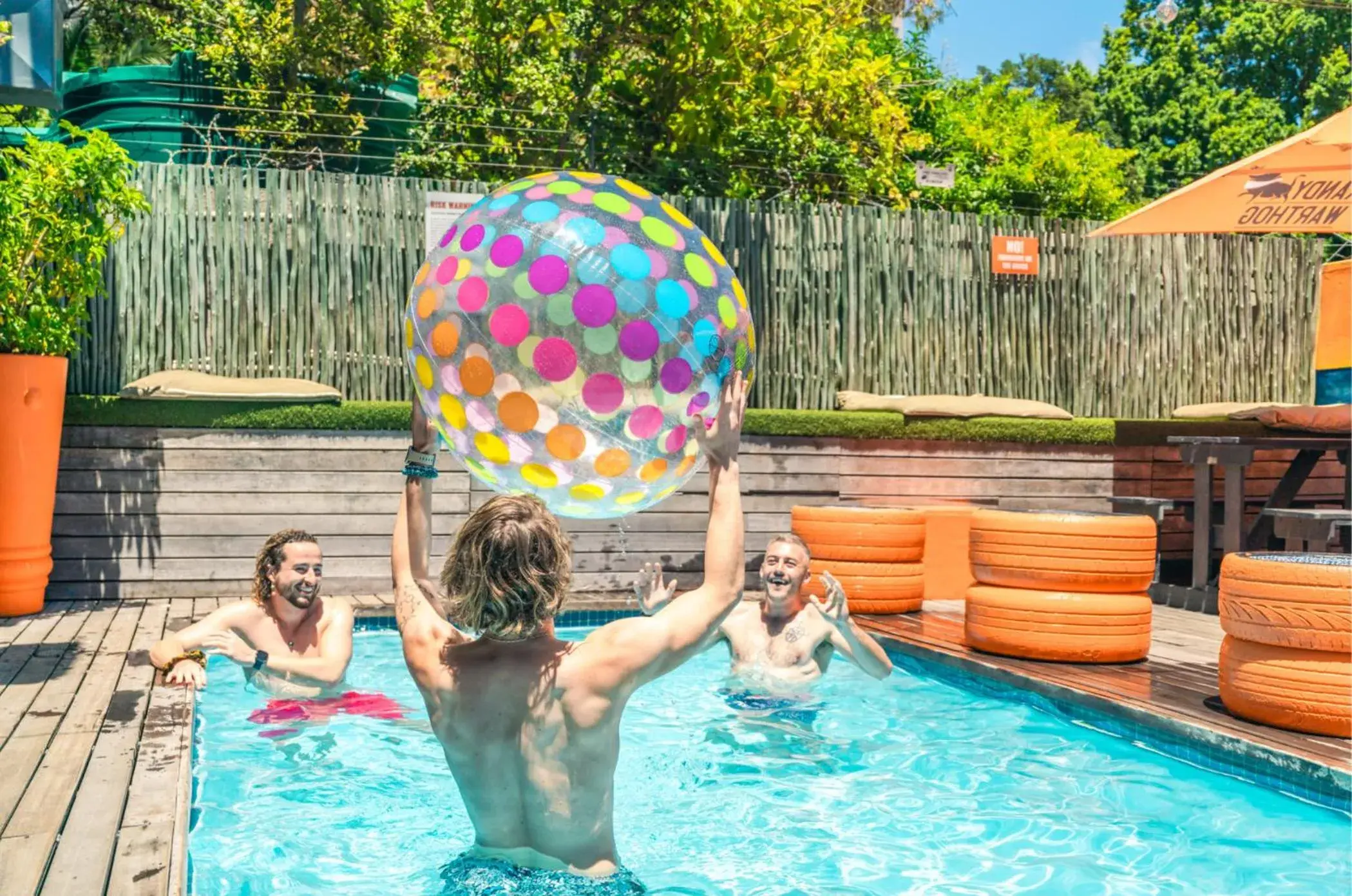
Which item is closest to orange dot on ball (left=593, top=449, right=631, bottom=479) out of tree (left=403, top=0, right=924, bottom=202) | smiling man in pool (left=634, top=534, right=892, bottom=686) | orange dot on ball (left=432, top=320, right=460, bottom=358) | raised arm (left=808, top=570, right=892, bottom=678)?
orange dot on ball (left=432, top=320, right=460, bottom=358)

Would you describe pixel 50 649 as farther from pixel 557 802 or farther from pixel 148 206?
pixel 557 802

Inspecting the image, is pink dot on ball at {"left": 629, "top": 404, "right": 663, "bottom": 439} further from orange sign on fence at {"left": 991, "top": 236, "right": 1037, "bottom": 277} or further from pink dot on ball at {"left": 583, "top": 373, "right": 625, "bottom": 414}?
orange sign on fence at {"left": 991, "top": 236, "right": 1037, "bottom": 277}

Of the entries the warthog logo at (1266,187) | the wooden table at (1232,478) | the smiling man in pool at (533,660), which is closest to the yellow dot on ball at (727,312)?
the smiling man in pool at (533,660)

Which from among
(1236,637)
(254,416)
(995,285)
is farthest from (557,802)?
(995,285)

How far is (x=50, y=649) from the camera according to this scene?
613cm

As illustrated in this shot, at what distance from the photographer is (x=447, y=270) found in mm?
2980

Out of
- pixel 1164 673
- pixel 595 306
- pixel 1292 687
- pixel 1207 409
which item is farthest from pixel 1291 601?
pixel 1207 409

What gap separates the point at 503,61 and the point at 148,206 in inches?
259

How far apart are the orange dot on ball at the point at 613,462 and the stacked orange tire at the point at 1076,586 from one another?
3.67 metres

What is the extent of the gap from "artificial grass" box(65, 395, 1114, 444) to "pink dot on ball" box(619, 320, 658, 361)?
5699 mm

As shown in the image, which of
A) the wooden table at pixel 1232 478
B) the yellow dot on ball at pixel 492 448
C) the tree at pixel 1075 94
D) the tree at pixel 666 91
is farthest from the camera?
the tree at pixel 1075 94

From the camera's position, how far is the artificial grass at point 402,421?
7.96 metres

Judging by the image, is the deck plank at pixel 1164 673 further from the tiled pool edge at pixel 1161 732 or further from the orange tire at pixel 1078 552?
the orange tire at pixel 1078 552

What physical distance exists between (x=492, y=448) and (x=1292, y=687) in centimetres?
322
